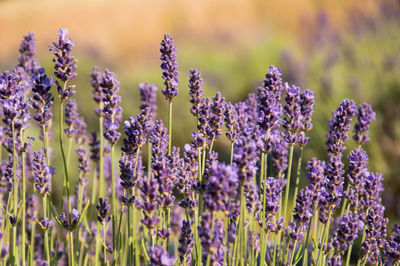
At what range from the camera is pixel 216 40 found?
13594 millimetres

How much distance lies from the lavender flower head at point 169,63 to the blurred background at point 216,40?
18.5 ft

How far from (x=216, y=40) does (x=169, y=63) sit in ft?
39.2

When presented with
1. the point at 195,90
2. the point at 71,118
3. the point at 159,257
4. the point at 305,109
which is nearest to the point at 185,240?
the point at 159,257

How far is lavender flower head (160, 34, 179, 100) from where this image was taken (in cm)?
190

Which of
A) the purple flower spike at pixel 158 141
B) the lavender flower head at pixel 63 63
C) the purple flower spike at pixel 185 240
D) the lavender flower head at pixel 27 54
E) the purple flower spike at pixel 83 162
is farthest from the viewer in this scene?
the lavender flower head at pixel 27 54

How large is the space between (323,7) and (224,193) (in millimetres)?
13537

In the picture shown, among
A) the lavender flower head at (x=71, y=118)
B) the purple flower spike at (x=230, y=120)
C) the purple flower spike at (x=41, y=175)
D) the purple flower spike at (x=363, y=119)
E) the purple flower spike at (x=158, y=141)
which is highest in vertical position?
the lavender flower head at (x=71, y=118)

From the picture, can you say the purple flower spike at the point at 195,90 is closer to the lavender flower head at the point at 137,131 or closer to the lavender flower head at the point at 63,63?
the lavender flower head at the point at 137,131

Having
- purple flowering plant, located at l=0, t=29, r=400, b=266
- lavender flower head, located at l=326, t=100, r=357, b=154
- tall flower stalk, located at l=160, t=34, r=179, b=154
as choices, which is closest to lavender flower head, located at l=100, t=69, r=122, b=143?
purple flowering plant, located at l=0, t=29, r=400, b=266

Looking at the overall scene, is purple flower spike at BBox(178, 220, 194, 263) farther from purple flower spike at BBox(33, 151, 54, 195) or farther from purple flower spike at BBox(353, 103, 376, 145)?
purple flower spike at BBox(353, 103, 376, 145)

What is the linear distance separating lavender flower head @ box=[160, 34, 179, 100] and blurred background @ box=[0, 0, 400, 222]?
18.5 ft

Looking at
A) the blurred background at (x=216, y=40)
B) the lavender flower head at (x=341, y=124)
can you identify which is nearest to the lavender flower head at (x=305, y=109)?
the lavender flower head at (x=341, y=124)

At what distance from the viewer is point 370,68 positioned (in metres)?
7.68

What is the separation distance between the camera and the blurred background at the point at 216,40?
8430mm
